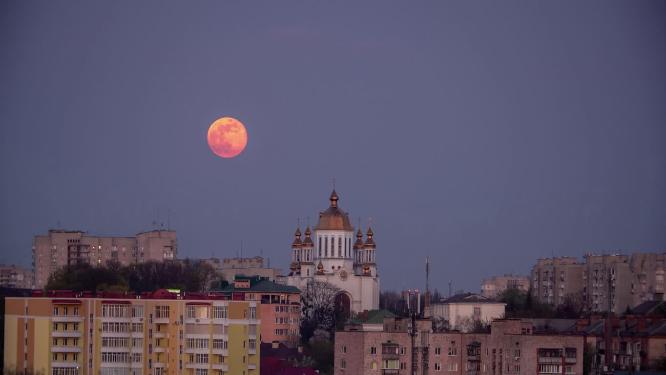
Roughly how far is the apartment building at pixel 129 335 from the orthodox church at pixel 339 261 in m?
31.6

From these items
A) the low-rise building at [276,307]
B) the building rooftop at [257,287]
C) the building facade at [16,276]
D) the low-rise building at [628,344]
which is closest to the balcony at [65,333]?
the low-rise building at [628,344]

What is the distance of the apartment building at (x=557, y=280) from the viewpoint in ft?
327

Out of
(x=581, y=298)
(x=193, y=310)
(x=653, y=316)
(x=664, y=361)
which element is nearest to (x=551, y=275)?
(x=581, y=298)

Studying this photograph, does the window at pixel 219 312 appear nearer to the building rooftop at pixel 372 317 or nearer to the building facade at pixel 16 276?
the building rooftop at pixel 372 317

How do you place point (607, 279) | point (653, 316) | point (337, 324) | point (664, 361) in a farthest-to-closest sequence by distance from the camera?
point (607, 279) < point (337, 324) < point (653, 316) < point (664, 361)

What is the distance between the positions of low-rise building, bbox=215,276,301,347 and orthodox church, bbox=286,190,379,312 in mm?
5426

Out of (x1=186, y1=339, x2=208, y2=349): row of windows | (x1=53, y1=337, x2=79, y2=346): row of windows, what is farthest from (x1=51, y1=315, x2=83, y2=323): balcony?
(x1=186, y1=339, x2=208, y2=349): row of windows

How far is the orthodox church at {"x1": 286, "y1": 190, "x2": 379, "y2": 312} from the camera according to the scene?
292ft

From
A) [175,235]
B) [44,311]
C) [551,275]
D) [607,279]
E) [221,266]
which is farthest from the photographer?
[221,266]

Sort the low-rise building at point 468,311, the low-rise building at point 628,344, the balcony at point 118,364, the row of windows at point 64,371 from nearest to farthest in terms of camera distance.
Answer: the row of windows at point 64,371, the balcony at point 118,364, the low-rise building at point 628,344, the low-rise building at point 468,311

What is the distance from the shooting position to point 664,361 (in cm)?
→ 5962

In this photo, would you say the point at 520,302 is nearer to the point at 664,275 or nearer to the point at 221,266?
the point at 664,275

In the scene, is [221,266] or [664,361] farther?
[221,266]

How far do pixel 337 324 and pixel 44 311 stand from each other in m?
28.4
